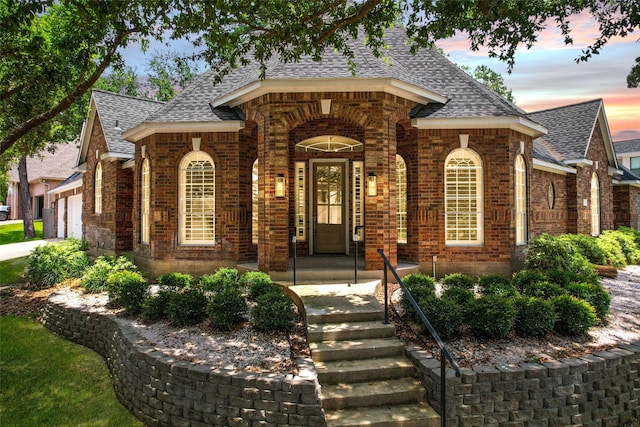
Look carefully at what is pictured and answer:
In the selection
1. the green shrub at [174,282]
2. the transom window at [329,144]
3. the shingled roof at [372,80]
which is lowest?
the green shrub at [174,282]

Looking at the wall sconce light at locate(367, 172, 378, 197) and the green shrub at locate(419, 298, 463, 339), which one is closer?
the green shrub at locate(419, 298, 463, 339)

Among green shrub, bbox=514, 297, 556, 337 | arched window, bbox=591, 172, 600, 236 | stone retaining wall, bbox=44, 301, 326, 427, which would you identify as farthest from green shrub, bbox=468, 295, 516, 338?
arched window, bbox=591, 172, 600, 236

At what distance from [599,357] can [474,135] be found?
6138mm

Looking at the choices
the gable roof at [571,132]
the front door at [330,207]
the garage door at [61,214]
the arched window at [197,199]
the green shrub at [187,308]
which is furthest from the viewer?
the garage door at [61,214]

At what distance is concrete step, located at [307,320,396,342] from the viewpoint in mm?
5672

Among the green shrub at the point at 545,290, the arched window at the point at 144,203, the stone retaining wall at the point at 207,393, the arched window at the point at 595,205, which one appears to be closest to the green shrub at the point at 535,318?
the green shrub at the point at 545,290

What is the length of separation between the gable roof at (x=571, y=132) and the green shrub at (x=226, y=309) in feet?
40.4

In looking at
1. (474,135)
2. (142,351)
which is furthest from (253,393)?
(474,135)

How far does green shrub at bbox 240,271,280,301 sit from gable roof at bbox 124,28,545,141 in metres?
4.03

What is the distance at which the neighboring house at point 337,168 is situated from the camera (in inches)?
345

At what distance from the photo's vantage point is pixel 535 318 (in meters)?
5.84

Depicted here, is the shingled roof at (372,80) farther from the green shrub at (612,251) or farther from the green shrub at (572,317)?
the green shrub at (612,251)

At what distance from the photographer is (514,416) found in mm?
4758

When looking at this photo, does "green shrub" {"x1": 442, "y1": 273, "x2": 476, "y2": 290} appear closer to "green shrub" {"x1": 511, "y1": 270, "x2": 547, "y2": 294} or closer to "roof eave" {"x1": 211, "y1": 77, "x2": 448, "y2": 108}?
"green shrub" {"x1": 511, "y1": 270, "x2": 547, "y2": 294}
